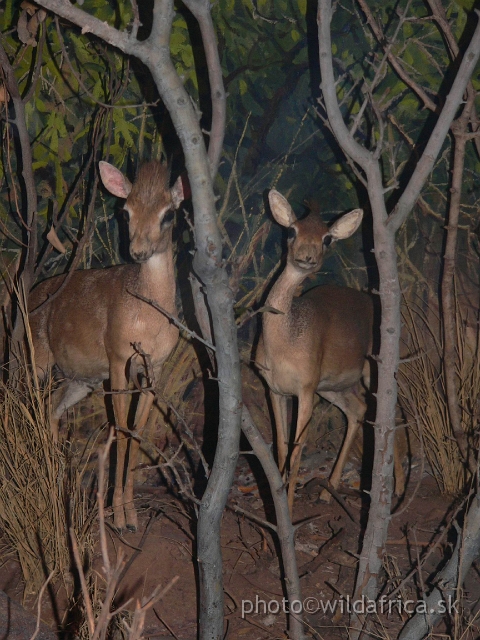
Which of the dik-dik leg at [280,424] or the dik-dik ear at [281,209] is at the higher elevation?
the dik-dik ear at [281,209]

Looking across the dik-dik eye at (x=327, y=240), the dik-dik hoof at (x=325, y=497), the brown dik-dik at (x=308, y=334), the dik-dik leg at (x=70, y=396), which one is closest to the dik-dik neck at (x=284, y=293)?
the brown dik-dik at (x=308, y=334)

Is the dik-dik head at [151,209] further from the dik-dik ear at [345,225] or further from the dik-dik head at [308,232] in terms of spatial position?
the dik-dik ear at [345,225]

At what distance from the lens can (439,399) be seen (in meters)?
5.13

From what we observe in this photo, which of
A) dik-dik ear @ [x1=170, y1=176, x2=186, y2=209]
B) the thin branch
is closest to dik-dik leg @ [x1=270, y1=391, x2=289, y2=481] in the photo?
dik-dik ear @ [x1=170, y1=176, x2=186, y2=209]

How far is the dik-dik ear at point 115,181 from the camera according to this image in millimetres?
4355

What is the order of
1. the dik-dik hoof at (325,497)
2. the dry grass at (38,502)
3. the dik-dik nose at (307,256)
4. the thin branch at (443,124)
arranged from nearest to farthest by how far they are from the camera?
the thin branch at (443,124), the dry grass at (38,502), the dik-dik nose at (307,256), the dik-dik hoof at (325,497)

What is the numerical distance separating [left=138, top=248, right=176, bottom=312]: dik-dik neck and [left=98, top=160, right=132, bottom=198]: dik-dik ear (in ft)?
1.50

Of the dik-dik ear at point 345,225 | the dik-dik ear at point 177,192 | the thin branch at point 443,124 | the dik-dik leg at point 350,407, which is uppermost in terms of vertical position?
the thin branch at point 443,124

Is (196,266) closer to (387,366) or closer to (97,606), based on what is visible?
(387,366)

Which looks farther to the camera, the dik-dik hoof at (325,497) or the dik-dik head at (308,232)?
the dik-dik hoof at (325,497)

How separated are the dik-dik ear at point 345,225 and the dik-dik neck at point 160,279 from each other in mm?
1051

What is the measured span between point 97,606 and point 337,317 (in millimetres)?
2640

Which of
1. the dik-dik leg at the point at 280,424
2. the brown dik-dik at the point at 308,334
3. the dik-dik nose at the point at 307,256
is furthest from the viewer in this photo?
the dik-dik leg at the point at 280,424

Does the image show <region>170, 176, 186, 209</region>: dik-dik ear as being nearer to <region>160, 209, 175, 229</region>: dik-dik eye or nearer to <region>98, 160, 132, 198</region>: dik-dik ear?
<region>160, 209, 175, 229</region>: dik-dik eye
